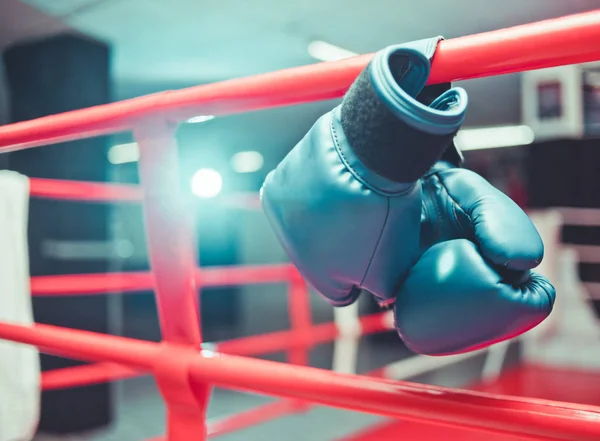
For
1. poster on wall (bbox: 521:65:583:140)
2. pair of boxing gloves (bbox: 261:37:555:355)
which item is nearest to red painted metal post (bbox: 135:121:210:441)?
pair of boxing gloves (bbox: 261:37:555:355)

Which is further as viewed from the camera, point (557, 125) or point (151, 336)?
point (151, 336)

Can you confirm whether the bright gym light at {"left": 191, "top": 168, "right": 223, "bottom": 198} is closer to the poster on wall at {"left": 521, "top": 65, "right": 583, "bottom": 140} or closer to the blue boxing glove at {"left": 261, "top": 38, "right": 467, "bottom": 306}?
the poster on wall at {"left": 521, "top": 65, "right": 583, "bottom": 140}

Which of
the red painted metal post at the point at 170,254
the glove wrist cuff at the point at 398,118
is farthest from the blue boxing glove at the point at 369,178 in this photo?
the red painted metal post at the point at 170,254

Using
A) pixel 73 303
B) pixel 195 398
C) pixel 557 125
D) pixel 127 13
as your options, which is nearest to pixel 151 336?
pixel 73 303

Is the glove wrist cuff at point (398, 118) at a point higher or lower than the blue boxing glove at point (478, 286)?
higher

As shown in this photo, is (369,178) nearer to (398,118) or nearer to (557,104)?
(398,118)

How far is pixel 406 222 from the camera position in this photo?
0.52 metres

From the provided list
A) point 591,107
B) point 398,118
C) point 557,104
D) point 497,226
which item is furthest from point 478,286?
point 591,107

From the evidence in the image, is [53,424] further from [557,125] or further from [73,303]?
[557,125]

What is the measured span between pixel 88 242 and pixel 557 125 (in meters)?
3.01

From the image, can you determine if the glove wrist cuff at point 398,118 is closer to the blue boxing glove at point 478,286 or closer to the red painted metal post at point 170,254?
the blue boxing glove at point 478,286

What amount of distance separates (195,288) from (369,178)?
302 mm

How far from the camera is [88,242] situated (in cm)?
295

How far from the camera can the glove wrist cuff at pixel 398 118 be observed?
0.47m
